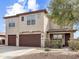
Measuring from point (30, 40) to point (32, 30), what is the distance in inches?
81.9

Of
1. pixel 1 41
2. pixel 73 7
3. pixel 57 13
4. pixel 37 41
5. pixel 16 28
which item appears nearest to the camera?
pixel 73 7

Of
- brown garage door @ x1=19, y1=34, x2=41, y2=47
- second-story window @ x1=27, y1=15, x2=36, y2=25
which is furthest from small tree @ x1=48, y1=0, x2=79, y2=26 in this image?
brown garage door @ x1=19, y1=34, x2=41, y2=47

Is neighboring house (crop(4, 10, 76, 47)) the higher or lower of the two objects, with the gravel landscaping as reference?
higher

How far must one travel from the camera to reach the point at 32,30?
33.0 m

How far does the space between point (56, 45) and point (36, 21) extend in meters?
5.88

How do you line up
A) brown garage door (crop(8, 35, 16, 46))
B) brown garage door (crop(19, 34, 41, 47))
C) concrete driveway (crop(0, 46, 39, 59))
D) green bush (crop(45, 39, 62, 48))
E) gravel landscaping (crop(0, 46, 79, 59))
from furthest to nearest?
brown garage door (crop(8, 35, 16, 46)), brown garage door (crop(19, 34, 41, 47)), green bush (crop(45, 39, 62, 48)), concrete driveway (crop(0, 46, 39, 59)), gravel landscaping (crop(0, 46, 79, 59))

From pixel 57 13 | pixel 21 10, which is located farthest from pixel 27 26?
pixel 57 13

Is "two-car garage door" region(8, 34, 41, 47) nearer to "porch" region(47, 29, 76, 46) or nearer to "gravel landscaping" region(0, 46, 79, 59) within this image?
"porch" region(47, 29, 76, 46)

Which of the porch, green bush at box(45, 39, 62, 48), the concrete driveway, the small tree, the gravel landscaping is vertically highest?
the small tree

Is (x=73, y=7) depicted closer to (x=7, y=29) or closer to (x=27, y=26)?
(x=27, y=26)

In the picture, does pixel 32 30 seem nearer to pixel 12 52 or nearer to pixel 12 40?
pixel 12 40

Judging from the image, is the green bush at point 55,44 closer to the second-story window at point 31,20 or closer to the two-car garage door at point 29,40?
the two-car garage door at point 29,40

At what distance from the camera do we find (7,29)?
120 ft

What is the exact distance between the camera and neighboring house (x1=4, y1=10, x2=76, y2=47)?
32.1m
